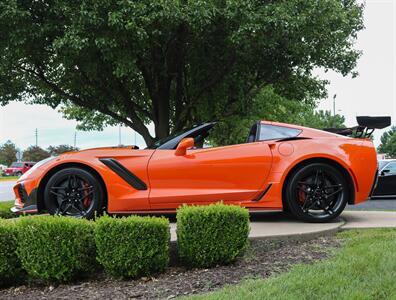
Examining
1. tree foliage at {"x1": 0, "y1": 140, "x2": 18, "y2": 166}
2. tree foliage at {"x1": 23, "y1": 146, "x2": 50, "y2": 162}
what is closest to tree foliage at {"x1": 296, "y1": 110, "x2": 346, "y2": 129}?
tree foliage at {"x1": 23, "y1": 146, "x2": 50, "y2": 162}

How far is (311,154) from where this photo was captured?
585cm

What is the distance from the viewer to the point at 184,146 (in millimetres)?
5773

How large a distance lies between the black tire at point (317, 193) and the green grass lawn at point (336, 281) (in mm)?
1475

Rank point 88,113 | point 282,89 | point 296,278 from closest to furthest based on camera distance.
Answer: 1. point 296,278
2. point 282,89
3. point 88,113

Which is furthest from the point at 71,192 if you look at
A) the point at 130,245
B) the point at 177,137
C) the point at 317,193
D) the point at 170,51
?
the point at 170,51

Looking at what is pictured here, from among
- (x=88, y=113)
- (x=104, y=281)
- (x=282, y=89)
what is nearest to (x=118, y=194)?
(x=104, y=281)

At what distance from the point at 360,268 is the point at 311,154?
2215 mm

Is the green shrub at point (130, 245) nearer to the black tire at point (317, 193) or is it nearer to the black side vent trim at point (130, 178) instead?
the black side vent trim at point (130, 178)

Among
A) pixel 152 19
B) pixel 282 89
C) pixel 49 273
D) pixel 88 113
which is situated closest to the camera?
pixel 49 273

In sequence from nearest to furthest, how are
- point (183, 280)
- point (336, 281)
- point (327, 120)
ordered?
point (336, 281)
point (183, 280)
point (327, 120)

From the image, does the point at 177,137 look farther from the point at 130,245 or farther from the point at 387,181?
the point at 387,181

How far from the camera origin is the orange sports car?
5797 millimetres

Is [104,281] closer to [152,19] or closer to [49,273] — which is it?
[49,273]

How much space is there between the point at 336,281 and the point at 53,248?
2313 millimetres
